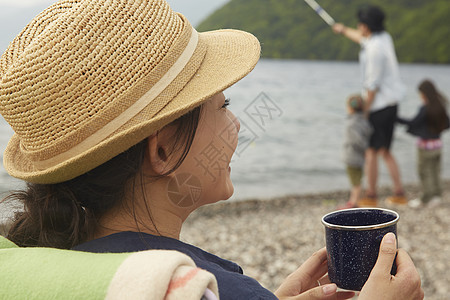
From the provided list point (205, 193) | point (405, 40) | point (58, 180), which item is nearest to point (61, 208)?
point (58, 180)

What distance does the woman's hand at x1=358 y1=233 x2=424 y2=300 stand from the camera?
3.95ft

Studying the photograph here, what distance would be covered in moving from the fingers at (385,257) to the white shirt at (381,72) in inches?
206

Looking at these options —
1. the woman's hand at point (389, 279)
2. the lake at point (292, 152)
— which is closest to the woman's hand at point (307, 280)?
the woman's hand at point (389, 279)

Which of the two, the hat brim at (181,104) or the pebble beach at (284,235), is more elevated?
the hat brim at (181,104)

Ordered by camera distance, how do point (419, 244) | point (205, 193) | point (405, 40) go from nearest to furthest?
point (205, 193) → point (419, 244) → point (405, 40)

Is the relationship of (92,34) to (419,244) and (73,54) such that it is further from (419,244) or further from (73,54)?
(419,244)

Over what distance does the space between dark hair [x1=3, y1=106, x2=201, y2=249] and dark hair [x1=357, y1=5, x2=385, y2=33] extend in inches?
215

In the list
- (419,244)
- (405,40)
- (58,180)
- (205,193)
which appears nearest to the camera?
(58,180)

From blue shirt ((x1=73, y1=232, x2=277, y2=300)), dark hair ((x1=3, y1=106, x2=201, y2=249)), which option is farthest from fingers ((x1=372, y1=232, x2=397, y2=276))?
dark hair ((x1=3, y1=106, x2=201, y2=249))

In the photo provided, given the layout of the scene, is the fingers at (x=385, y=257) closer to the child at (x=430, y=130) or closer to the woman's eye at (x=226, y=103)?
the woman's eye at (x=226, y=103)

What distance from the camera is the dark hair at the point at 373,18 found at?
6184 mm

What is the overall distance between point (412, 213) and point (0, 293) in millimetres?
6604

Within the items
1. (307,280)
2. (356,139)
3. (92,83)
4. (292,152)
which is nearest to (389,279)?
(307,280)

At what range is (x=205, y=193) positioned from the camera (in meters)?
1.35
